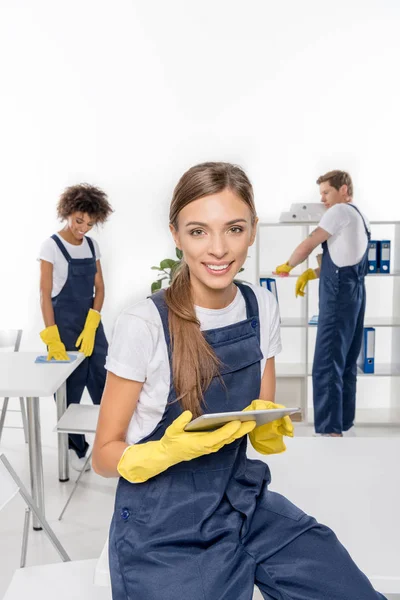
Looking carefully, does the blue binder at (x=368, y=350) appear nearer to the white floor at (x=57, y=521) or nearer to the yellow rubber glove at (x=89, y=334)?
the white floor at (x=57, y=521)

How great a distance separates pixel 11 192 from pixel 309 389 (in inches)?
106

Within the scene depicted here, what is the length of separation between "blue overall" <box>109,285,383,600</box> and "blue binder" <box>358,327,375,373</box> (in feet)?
9.81

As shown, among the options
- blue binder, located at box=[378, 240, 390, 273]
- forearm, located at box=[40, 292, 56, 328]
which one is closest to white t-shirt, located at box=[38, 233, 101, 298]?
forearm, located at box=[40, 292, 56, 328]

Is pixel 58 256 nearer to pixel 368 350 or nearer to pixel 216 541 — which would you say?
pixel 368 350

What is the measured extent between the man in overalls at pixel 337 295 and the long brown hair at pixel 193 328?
7.87 feet

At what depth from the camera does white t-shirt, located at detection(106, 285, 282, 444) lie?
142 centimetres

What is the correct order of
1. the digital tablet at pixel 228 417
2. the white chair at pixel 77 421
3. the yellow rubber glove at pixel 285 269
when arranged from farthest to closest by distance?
the yellow rubber glove at pixel 285 269 < the white chair at pixel 77 421 < the digital tablet at pixel 228 417

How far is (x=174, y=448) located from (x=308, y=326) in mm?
3194

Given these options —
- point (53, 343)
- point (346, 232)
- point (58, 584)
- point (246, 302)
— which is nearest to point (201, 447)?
point (246, 302)

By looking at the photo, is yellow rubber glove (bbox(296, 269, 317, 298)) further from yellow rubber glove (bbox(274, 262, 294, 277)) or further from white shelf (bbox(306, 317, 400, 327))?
white shelf (bbox(306, 317, 400, 327))

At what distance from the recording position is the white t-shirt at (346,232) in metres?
3.80

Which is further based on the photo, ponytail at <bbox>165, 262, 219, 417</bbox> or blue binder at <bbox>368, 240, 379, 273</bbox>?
blue binder at <bbox>368, 240, 379, 273</bbox>

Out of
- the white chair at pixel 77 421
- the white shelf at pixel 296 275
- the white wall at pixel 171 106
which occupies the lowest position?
the white chair at pixel 77 421

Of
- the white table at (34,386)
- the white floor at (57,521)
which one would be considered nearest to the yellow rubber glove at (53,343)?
the white table at (34,386)
